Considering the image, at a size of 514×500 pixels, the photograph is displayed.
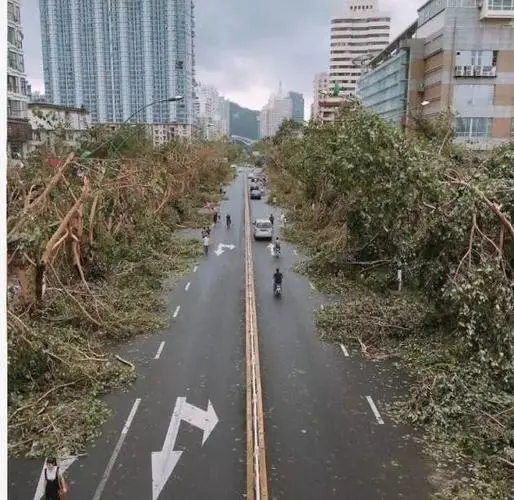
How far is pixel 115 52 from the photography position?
379 feet

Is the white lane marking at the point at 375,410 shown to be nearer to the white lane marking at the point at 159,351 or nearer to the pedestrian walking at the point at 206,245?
A: the white lane marking at the point at 159,351

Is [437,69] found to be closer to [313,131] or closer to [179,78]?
[313,131]

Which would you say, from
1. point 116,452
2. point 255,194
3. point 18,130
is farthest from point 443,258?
point 255,194

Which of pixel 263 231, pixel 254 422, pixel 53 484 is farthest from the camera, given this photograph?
pixel 263 231

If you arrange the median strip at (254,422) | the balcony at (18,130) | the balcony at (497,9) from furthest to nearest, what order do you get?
the balcony at (497,9), the balcony at (18,130), the median strip at (254,422)

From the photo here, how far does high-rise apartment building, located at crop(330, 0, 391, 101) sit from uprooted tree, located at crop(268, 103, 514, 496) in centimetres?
13890

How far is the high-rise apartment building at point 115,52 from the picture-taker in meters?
98.6

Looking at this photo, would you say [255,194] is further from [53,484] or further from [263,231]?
[53,484]

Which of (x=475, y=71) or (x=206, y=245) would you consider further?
(x=475, y=71)

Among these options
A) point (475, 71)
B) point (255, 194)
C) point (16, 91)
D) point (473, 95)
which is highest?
point (475, 71)

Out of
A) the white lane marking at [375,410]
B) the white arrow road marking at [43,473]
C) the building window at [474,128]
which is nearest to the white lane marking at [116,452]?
the white arrow road marking at [43,473]

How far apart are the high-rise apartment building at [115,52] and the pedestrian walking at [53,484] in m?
95.4

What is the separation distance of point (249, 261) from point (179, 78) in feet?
333

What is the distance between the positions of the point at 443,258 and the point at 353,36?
154 m
